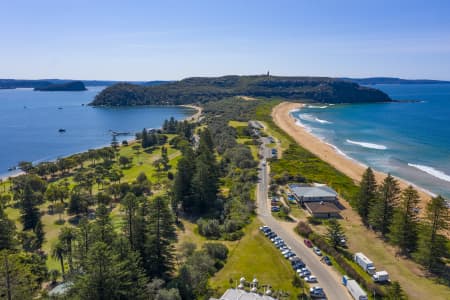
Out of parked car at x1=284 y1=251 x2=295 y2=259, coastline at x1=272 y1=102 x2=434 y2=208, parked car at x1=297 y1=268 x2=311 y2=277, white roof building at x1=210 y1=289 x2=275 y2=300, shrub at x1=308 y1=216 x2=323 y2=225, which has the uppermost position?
coastline at x1=272 y1=102 x2=434 y2=208

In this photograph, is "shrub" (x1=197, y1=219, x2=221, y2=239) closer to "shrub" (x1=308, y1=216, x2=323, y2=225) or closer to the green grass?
"shrub" (x1=308, y1=216, x2=323, y2=225)

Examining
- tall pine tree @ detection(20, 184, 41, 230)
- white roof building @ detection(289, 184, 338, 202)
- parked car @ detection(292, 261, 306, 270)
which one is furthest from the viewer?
white roof building @ detection(289, 184, 338, 202)

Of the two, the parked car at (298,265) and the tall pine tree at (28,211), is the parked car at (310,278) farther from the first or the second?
the tall pine tree at (28,211)

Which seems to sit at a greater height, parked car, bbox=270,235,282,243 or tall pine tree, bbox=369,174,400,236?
tall pine tree, bbox=369,174,400,236

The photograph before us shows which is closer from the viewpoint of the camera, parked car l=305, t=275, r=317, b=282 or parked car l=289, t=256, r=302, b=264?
parked car l=305, t=275, r=317, b=282

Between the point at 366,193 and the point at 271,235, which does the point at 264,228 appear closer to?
the point at 271,235

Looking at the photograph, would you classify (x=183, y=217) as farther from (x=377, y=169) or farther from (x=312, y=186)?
(x=377, y=169)

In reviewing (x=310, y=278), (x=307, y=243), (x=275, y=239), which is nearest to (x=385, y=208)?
(x=307, y=243)

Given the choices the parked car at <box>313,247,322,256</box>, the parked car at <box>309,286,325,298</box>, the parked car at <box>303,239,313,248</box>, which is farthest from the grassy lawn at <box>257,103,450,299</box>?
the parked car at <box>309,286,325,298</box>
